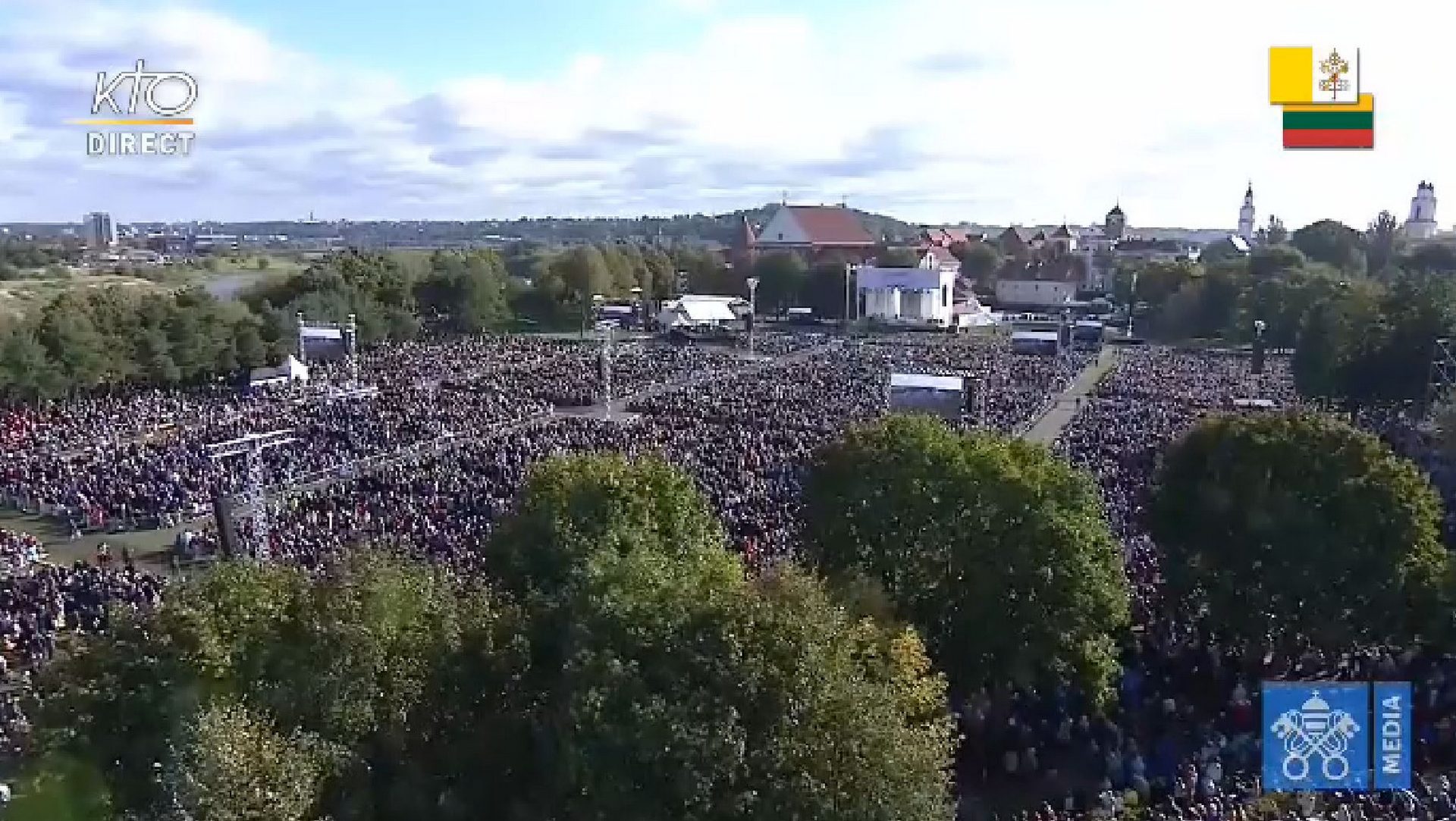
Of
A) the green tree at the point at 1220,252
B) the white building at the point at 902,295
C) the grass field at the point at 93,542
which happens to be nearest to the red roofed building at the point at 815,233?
the white building at the point at 902,295

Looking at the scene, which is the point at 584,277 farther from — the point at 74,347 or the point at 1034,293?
the point at 1034,293

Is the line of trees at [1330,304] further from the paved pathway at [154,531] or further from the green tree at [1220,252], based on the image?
the paved pathway at [154,531]

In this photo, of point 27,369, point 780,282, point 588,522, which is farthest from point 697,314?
point 588,522

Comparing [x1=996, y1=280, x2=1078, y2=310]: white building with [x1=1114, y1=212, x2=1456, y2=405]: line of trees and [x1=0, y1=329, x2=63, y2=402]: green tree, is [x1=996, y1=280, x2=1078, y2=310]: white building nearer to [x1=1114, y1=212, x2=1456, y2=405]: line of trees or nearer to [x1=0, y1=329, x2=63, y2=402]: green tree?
[x1=1114, y1=212, x2=1456, y2=405]: line of trees

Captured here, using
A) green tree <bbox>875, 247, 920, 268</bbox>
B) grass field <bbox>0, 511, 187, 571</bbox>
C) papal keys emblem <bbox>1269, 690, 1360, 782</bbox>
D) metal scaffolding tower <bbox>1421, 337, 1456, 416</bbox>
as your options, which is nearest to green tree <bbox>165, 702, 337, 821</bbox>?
papal keys emblem <bbox>1269, 690, 1360, 782</bbox>

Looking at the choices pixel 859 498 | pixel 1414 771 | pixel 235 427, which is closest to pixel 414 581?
pixel 859 498

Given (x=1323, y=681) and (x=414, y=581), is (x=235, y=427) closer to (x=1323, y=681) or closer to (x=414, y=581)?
(x=414, y=581)
